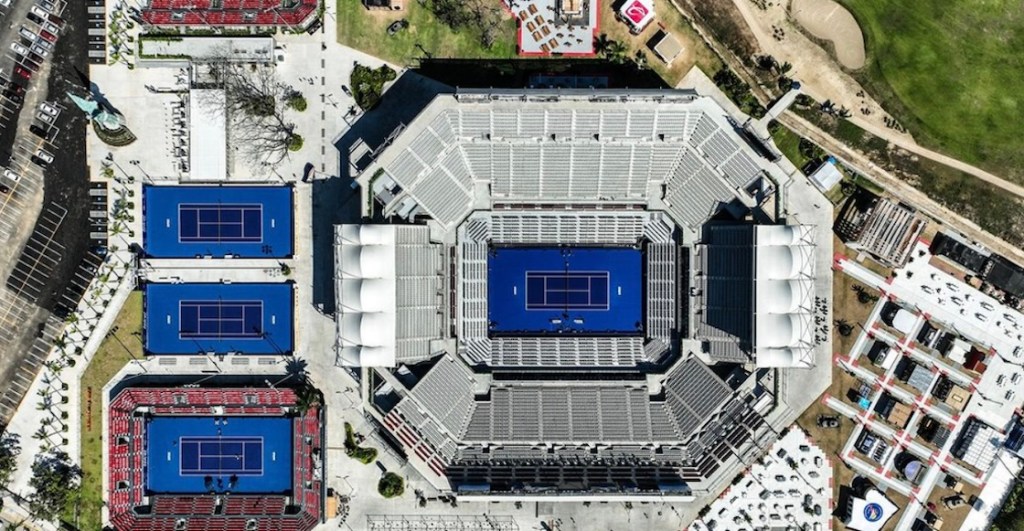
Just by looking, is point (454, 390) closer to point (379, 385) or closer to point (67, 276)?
point (379, 385)

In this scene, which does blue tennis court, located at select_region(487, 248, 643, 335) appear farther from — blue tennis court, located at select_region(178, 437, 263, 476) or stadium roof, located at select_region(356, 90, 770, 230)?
blue tennis court, located at select_region(178, 437, 263, 476)

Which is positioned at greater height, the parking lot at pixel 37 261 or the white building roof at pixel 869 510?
the parking lot at pixel 37 261

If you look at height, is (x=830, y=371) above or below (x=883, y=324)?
below

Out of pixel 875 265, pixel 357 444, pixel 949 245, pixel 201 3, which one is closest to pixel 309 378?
pixel 357 444

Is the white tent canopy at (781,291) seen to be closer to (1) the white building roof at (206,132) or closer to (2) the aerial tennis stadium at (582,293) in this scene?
(2) the aerial tennis stadium at (582,293)

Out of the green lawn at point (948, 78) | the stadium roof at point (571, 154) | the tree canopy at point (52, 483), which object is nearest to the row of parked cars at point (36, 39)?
the stadium roof at point (571, 154)

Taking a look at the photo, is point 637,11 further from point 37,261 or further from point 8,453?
point 8,453
